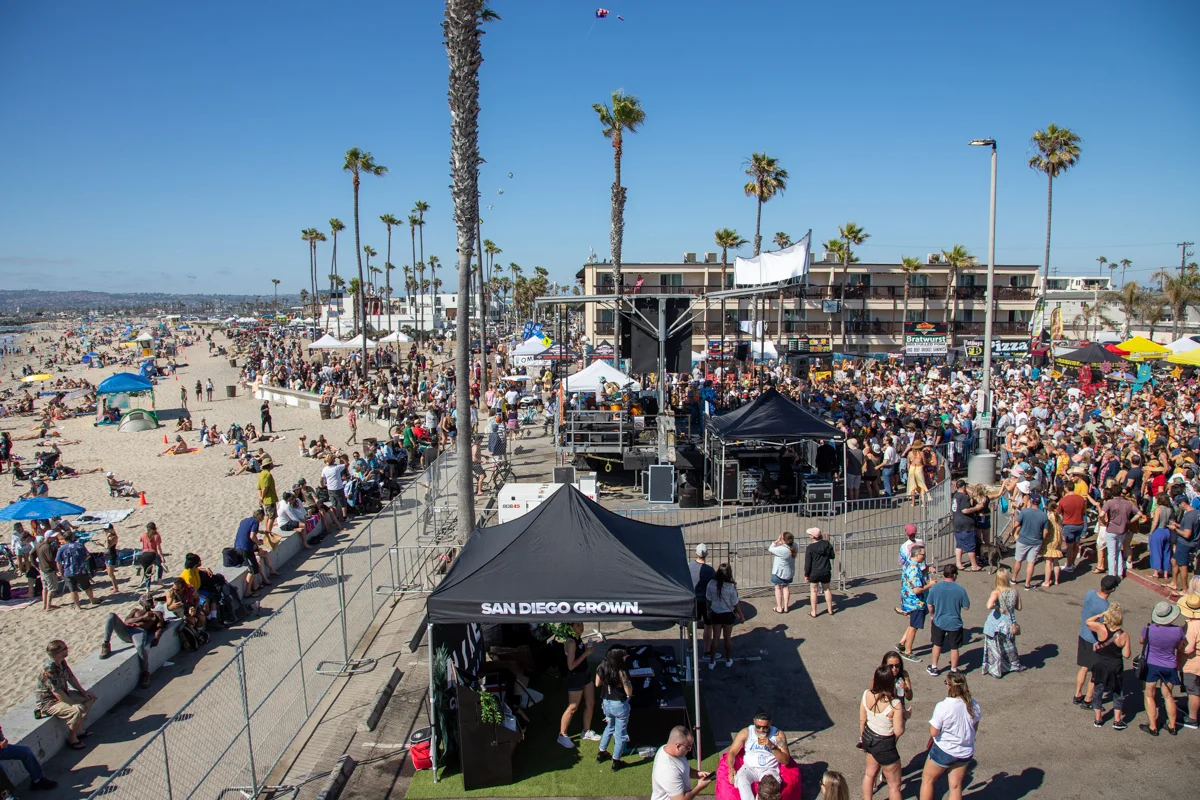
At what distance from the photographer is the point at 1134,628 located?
30.6 feet

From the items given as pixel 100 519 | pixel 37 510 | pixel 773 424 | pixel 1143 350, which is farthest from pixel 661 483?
pixel 1143 350

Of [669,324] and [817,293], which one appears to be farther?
[817,293]

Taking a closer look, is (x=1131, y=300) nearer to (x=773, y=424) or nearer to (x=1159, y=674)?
(x=773, y=424)

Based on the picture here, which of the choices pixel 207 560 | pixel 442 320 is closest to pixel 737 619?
pixel 207 560

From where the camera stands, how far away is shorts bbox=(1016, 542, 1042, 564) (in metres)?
10.4

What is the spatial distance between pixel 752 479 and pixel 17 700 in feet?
39.3

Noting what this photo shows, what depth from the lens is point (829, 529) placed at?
43.4 ft

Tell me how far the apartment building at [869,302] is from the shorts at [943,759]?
50.2 metres

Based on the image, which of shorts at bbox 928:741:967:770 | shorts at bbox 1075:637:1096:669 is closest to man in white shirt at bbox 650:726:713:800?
shorts at bbox 928:741:967:770

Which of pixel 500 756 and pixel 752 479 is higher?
pixel 752 479

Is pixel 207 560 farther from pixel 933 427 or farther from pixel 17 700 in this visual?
pixel 933 427

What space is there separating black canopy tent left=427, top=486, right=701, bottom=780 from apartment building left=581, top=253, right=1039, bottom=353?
48.3 meters

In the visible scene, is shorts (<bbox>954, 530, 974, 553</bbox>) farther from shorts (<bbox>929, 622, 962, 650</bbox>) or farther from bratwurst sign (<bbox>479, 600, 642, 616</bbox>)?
bratwurst sign (<bbox>479, 600, 642, 616</bbox>)

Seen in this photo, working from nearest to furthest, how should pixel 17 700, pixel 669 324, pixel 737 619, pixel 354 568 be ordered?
pixel 737 619
pixel 17 700
pixel 354 568
pixel 669 324
